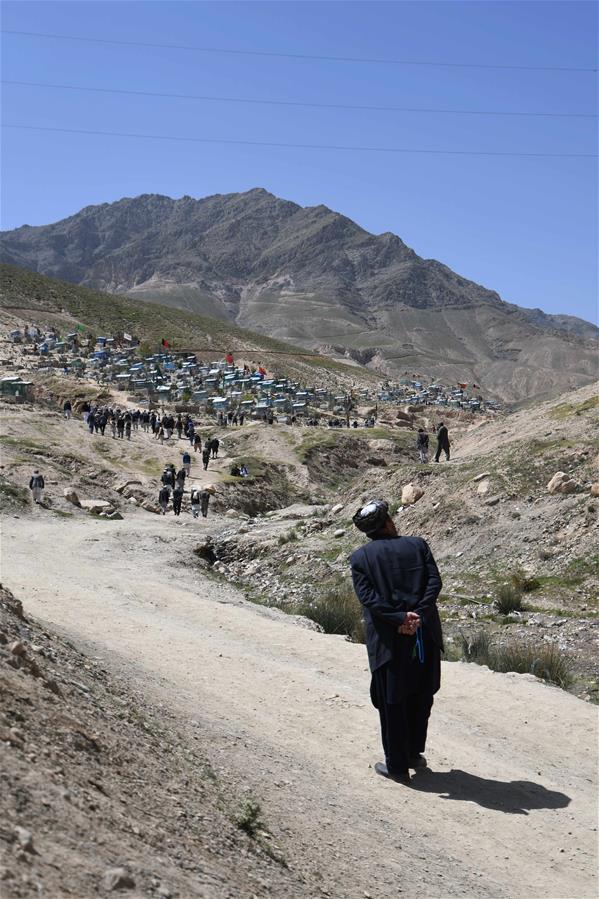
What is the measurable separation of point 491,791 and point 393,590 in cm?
Result: 161

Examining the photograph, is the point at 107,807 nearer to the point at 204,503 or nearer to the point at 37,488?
the point at 37,488

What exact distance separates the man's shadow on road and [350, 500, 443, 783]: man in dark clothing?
0.79ft

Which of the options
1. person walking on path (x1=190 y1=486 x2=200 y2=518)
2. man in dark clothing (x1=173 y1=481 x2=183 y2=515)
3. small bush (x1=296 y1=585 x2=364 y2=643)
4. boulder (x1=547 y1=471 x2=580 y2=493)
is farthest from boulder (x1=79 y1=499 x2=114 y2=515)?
small bush (x1=296 y1=585 x2=364 y2=643)

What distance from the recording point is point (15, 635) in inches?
255

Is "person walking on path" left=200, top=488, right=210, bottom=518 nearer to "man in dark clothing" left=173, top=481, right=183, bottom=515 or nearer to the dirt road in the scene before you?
"man in dark clothing" left=173, top=481, right=183, bottom=515

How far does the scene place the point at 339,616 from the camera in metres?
13.7

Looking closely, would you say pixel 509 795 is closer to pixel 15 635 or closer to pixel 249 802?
pixel 249 802

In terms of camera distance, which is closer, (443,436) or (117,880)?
(117,880)

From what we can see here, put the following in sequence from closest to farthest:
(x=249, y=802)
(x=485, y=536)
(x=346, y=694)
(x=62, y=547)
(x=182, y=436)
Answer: (x=249, y=802), (x=346, y=694), (x=485, y=536), (x=62, y=547), (x=182, y=436)

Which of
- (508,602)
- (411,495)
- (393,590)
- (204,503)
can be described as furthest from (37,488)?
(393,590)

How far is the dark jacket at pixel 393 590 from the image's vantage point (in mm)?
6094

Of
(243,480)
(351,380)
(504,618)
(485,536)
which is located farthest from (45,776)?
(351,380)

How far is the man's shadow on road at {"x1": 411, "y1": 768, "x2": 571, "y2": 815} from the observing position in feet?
20.1

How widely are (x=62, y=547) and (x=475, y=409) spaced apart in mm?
65201
